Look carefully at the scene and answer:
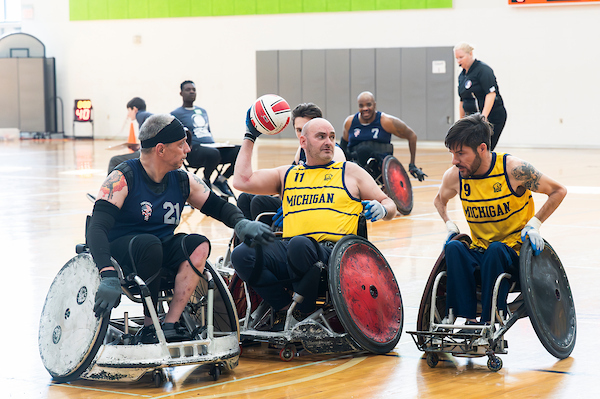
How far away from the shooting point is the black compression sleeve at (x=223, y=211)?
4.65 m

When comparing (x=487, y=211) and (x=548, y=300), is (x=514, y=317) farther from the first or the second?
(x=487, y=211)

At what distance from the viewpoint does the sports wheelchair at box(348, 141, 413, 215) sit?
1092 centimetres

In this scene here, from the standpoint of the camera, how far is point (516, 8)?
78.2 ft

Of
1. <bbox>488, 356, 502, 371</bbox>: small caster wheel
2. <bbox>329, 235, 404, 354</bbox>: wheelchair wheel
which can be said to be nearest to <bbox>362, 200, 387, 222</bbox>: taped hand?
<bbox>329, 235, 404, 354</bbox>: wheelchair wheel

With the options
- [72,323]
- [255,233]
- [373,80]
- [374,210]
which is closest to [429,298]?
[374,210]

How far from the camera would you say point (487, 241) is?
4840 mm

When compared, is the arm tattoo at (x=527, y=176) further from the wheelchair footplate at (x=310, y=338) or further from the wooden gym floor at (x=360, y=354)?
the wheelchair footplate at (x=310, y=338)

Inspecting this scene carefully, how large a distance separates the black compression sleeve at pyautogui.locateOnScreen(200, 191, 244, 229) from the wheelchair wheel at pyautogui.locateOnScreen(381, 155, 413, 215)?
6.11 m

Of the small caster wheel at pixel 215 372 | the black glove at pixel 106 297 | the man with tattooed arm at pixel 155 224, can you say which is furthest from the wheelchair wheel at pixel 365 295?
the black glove at pixel 106 297

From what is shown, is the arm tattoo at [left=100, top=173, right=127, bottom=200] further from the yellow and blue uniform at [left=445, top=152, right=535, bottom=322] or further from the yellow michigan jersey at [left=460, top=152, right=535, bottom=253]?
the yellow michigan jersey at [left=460, top=152, right=535, bottom=253]

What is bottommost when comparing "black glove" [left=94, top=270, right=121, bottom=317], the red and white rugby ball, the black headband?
"black glove" [left=94, top=270, right=121, bottom=317]

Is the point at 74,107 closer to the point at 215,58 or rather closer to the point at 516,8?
the point at 215,58

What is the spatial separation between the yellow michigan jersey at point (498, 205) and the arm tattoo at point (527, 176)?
2.5 inches

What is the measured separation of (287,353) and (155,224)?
1031 mm
